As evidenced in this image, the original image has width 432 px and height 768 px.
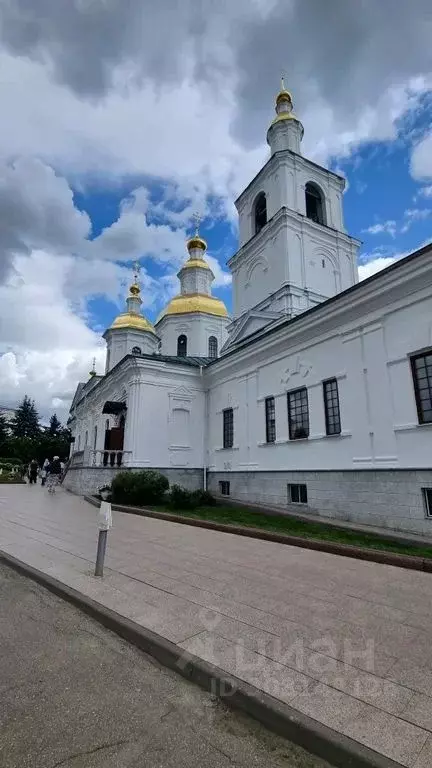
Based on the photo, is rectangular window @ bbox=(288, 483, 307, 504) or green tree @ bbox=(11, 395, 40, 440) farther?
green tree @ bbox=(11, 395, 40, 440)

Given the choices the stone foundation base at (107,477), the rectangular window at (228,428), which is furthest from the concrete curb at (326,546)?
the rectangular window at (228,428)

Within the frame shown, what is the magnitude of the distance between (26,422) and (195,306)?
6824 cm

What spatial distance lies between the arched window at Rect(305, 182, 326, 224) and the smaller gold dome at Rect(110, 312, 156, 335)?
18770 mm

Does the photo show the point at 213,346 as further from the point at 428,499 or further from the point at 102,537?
the point at 102,537

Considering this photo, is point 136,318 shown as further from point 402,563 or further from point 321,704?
point 321,704

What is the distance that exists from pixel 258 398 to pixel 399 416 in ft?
23.1

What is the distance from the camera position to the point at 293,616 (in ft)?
15.1

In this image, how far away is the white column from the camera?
779 inches

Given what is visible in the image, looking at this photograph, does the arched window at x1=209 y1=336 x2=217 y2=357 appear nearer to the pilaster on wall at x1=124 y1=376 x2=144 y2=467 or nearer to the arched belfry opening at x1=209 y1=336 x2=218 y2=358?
the arched belfry opening at x1=209 y1=336 x2=218 y2=358

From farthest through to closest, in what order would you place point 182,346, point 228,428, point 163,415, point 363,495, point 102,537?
point 182,346 < point 163,415 < point 228,428 < point 363,495 < point 102,537

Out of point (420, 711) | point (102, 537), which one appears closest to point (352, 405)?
point (102, 537)

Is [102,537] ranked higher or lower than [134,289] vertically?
lower

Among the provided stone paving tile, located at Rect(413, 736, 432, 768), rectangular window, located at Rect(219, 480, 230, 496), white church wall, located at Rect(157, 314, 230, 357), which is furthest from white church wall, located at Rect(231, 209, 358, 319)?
stone paving tile, located at Rect(413, 736, 432, 768)

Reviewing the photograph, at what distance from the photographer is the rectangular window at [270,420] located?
54.7ft
